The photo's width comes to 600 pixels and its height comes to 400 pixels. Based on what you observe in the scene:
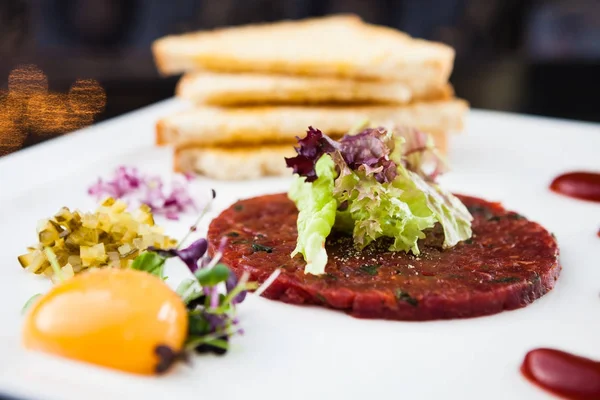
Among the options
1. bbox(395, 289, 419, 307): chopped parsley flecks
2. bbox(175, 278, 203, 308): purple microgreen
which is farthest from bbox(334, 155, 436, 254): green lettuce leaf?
bbox(175, 278, 203, 308): purple microgreen

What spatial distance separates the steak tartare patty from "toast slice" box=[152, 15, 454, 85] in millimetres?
1485

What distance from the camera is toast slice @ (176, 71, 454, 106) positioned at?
412 centimetres

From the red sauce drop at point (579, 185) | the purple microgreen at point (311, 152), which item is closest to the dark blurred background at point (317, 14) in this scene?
the red sauce drop at point (579, 185)

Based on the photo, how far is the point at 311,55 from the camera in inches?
169

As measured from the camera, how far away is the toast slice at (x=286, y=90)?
412 centimetres

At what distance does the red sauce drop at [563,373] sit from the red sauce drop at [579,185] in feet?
5.54

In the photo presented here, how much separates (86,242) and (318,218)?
0.78 metres

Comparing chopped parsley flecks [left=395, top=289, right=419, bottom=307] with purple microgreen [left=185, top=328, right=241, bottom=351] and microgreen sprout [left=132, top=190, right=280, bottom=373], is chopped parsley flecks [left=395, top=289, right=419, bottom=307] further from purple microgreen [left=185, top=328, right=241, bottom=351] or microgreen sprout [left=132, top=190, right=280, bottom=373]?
purple microgreen [left=185, top=328, right=241, bottom=351]

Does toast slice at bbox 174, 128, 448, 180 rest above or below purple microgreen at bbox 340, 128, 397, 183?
below

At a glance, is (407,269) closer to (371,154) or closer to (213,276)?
(371,154)

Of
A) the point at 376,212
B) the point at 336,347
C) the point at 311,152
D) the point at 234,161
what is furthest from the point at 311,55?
the point at 336,347

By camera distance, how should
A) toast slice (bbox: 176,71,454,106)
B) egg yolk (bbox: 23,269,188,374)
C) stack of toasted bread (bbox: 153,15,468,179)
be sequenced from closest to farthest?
egg yolk (bbox: 23,269,188,374) < stack of toasted bread (bbox: 153,15,468,179) < toast slice (bbox: 176,71,454,106)

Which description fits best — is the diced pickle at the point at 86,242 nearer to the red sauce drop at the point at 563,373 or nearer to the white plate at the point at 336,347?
the white plate at the point at 336,347

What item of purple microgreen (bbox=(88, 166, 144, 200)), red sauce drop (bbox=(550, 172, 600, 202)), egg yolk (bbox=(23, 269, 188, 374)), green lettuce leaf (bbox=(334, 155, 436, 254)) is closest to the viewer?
egg yolk (bbox=(23, 269, 188, 374))
